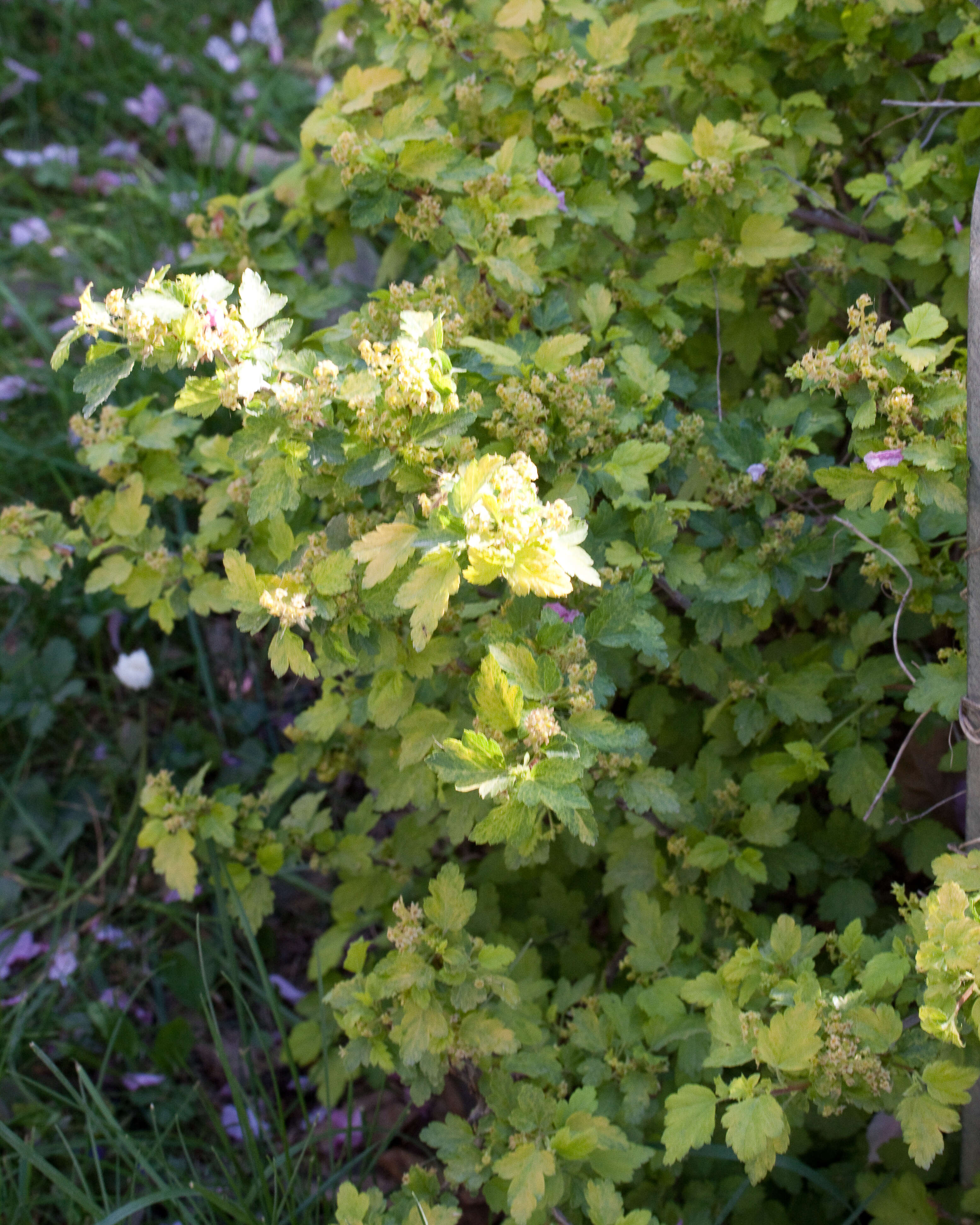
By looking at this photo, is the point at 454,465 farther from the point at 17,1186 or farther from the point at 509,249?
the point at 17,1186

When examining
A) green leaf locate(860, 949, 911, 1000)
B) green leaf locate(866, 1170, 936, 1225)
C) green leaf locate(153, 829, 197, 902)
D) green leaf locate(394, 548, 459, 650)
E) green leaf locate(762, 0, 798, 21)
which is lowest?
green leaf locate(866, 1170, 936, 1225)

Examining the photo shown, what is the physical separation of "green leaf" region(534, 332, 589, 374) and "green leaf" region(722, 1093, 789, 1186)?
0.97m

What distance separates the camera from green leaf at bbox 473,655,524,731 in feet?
3.83

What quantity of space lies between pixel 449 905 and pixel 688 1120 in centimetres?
41

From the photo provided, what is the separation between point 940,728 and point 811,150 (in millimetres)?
1164

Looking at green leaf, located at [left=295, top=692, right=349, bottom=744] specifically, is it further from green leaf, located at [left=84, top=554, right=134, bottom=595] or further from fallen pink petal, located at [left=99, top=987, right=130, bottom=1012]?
Answer: fallen pink petal, located at [left=99, top=987, right=130, bottom=1012]

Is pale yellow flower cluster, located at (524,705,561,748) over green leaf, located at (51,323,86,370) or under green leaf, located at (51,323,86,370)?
under

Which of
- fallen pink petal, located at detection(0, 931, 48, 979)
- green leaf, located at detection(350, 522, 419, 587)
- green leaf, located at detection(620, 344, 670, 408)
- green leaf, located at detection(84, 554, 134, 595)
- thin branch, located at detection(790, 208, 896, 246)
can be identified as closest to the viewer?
green leaf, located at detection(350, 522, 419, 587)

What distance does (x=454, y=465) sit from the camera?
1339 millimetres

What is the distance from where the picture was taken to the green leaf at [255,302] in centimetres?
131

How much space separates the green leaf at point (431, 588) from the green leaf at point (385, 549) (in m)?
0.05

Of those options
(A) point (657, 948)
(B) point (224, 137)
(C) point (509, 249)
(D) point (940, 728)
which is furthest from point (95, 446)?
(B) point (224, 137)

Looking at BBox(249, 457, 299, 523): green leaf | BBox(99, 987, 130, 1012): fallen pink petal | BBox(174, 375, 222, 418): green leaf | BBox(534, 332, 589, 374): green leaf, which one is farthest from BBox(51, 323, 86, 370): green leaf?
BBox(99, 987, 130, 1012): fallen pink petal

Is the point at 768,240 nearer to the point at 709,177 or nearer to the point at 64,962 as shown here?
the point at 709,177
